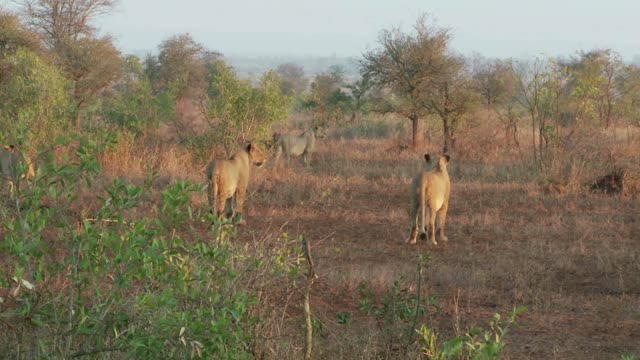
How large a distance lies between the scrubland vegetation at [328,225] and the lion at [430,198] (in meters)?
0.35

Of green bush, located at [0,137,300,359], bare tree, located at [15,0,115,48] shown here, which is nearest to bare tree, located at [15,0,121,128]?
bare tree, located at [15,0,115,48]

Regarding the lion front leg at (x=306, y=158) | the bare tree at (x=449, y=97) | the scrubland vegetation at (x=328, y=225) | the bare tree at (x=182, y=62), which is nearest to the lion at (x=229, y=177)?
the scrubland vegetation at (x=328, y=225)

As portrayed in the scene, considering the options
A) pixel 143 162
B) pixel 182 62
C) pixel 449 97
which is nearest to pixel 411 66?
pixel 449 97

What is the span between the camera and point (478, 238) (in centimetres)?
1063

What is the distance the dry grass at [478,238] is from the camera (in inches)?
253

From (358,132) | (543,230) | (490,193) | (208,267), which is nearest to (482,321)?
(208,267)

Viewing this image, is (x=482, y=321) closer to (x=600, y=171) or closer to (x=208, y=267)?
(x=208, y=267)

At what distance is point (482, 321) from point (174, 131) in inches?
534

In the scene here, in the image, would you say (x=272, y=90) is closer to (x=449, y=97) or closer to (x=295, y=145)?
(x=295, y=145)

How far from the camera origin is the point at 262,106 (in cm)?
1591

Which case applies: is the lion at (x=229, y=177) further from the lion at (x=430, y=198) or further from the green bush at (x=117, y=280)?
the green bush at (x=117, y=280)

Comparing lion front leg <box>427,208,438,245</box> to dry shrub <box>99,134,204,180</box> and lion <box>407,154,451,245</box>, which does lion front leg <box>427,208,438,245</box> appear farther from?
dry shrub <box>99,134,204,180</box>

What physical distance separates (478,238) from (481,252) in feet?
2.82

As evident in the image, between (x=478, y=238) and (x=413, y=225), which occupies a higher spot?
(x=413, y=225)
